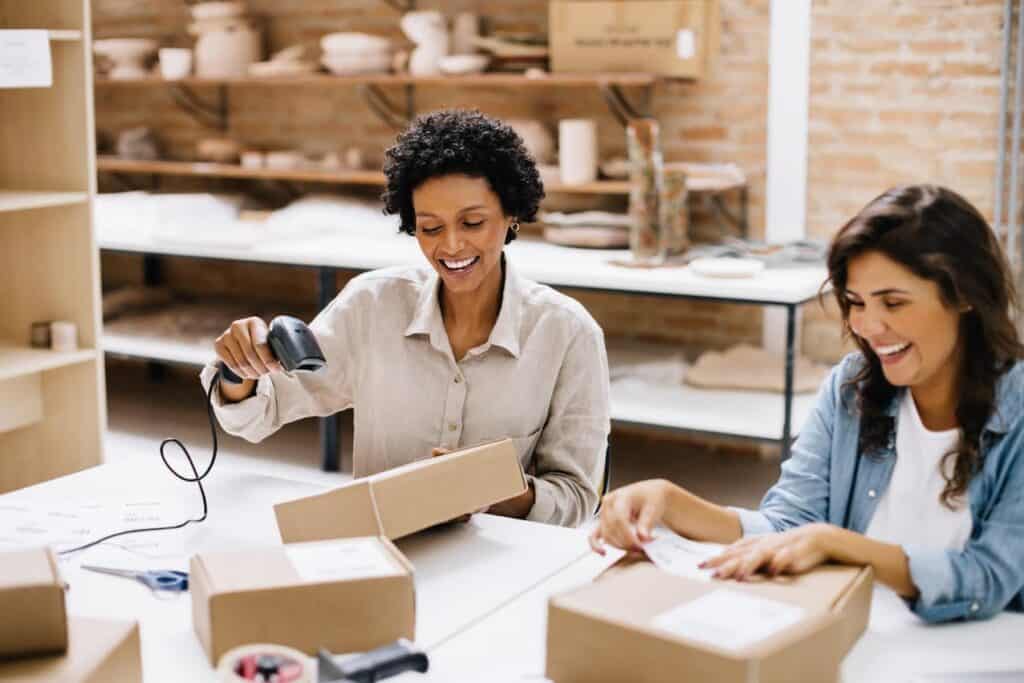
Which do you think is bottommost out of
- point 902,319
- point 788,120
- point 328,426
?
point 328,426

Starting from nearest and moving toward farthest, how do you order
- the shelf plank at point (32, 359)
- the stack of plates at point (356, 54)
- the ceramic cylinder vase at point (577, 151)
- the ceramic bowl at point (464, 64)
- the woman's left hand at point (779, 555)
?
the woman's left hand at point (779, 555)
the shelf plank at point (32, 359)
the ceramic cylinder vase at point (577, 151)
the ceramic bowl at point (464, 64)
the stack of plates at point (356, 54)

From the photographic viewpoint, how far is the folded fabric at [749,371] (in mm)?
3926

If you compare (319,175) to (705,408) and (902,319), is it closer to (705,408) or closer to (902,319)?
(705,408)

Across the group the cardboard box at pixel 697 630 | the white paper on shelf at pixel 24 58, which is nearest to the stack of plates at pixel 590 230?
the white paper on shelf at pixel 24 58

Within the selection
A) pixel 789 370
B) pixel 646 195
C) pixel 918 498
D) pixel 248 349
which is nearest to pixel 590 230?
pixel 646 195

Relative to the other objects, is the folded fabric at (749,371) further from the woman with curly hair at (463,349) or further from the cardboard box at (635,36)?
the woman with curly hair at (463,349)

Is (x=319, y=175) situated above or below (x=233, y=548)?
above

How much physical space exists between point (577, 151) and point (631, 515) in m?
2.69

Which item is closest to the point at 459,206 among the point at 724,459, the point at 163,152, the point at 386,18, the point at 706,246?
the point at 706,246

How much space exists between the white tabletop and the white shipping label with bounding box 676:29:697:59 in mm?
673

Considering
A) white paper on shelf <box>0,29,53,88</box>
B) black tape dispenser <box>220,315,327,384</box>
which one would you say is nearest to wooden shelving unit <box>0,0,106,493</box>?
white paper on shelf <box>0,29,53,88</box>

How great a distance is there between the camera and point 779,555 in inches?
57.4

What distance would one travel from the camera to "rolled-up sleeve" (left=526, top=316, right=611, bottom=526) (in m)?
2.09

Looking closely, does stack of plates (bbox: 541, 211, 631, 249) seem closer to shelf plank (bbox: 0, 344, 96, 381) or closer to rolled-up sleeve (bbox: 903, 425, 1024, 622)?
shelf plank (bbox: 0, 344, 96, 381)
